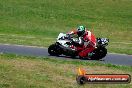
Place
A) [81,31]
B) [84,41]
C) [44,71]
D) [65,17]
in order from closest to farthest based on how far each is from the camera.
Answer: [44,71], [81,31], [84,41], [65,17]

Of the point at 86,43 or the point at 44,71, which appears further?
the point at 86,43

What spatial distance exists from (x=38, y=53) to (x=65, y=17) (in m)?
26.7

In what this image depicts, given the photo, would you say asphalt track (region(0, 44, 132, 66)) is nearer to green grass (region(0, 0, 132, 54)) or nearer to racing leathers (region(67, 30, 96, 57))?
racing leathers (region(67, 30, 96, 57))

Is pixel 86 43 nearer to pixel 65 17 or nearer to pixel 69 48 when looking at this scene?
pixel 69 48

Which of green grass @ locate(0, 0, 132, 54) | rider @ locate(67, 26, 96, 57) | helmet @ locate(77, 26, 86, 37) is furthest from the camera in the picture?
green grass @ locate(0, 0, 132, 54)

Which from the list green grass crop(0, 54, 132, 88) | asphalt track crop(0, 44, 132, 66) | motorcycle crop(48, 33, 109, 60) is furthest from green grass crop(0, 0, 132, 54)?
green grass crop(0, 54, 132, 88)

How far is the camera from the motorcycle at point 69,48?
977 inches

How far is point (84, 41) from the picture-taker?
25031 millimetres

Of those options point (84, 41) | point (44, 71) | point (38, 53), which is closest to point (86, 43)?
point (84, 41)

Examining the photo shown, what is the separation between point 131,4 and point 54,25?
1429 centimetres

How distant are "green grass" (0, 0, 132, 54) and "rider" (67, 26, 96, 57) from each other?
16628mm

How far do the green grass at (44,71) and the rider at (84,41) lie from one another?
248 cm

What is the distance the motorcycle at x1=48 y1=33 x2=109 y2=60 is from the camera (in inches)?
977

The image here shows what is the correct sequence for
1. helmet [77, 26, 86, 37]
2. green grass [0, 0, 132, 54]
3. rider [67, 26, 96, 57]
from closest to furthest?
helmet [77, 26, 86, 37] < rider [67, 26, 96, 57] < green grass [0, 0, 132, 54]
